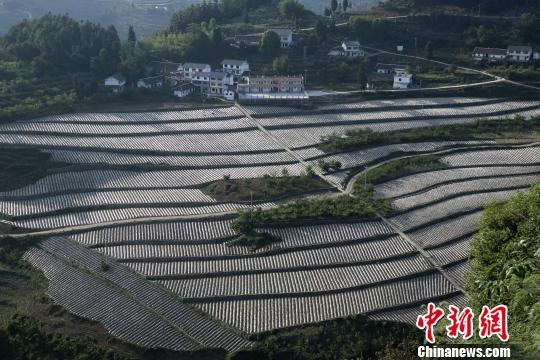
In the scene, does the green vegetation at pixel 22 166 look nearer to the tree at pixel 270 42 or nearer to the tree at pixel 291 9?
the tree at pixel 270 42

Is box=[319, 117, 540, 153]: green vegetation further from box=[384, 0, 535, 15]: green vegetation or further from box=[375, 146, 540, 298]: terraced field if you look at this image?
box=[384, 0, 535, 15]: green vegetation

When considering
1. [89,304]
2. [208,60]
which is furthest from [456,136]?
[89,304]

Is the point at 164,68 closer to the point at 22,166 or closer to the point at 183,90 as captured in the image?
the point at 183,90

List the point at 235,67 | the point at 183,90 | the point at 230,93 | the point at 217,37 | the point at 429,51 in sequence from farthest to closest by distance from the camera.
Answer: the point at 429,51 < the point at 217,37 < the point at 235,67 < the point at 183,90 < the point at 230,93

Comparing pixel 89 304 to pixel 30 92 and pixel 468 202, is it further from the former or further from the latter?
pixel 30 92

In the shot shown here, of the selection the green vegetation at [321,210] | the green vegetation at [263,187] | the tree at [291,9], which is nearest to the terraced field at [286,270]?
the green vegetation at [321,210]

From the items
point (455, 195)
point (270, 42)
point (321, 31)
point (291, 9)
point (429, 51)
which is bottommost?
point (455, 195)

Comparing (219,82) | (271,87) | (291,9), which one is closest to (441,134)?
(271,87)
